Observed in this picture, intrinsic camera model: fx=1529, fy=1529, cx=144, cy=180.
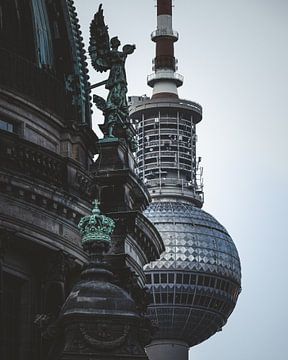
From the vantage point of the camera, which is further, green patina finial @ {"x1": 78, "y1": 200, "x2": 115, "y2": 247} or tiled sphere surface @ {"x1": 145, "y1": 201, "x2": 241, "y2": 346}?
tiled sphere surface @ {"x1": 145, "y1": 201, "x2": 241, "y2": 346}

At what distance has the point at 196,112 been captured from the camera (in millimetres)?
196875

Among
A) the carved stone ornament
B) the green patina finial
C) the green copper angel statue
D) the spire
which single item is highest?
the spire

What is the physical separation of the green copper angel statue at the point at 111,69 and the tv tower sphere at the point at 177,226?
12950 cm

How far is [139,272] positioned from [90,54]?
23.6 feet

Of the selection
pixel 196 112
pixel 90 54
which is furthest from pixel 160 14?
pixel 90 54

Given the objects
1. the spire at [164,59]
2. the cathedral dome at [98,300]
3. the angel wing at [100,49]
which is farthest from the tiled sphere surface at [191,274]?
the cathedral dome at [98,300]

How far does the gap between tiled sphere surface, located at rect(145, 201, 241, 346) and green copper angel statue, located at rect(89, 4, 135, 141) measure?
12948 cm

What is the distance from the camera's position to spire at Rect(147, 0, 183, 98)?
601 ft

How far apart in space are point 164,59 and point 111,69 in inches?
5600

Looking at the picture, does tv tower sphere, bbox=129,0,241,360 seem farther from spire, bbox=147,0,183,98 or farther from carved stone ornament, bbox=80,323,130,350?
carved stone ornament, bbox=80,323,130,350

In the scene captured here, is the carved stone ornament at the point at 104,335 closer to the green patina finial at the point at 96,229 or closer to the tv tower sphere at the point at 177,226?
the green patina finial at the point at 96,229

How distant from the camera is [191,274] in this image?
180750 mm

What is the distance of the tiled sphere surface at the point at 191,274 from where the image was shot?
593 ft

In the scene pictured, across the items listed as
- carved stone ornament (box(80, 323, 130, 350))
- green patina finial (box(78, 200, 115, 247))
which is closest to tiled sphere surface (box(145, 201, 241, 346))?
green patina finial (box(78, 200, 115, 247))
